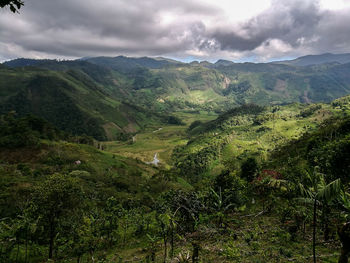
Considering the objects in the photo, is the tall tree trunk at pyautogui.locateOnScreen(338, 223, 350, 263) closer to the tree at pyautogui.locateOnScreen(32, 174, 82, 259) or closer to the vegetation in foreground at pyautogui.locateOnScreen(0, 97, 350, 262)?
the vegetation in foreground at pyautogui.locateOnScreen(0, 97, 350, 262)

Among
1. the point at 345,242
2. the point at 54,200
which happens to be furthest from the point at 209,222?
the point at 54,200

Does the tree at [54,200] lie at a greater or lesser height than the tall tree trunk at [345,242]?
lesser

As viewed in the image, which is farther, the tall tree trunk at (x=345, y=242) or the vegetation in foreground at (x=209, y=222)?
the vegetation in foreground at (x=209, y=222)

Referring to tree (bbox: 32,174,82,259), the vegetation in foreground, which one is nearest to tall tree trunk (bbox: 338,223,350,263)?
the vegetation in foreground

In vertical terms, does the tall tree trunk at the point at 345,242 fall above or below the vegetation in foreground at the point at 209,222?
above

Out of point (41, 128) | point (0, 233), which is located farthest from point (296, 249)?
point (41, 128)

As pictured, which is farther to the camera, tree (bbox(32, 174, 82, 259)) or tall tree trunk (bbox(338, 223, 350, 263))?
tree (bbox(32, 174, 82, 259))

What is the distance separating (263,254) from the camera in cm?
2073

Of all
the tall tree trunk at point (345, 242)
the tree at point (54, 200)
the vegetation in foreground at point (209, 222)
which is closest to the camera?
the tall tree trunk at point (345, 242)

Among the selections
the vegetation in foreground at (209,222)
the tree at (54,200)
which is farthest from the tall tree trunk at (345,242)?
the tree at (54,200)

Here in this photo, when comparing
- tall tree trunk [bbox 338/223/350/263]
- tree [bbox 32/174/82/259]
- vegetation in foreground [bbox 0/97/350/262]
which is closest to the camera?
tall tree trunk [bbox 338/223/350/263]

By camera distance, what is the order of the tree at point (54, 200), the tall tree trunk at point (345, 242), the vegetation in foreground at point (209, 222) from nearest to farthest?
the tall tree trunk at point (345, 242) < the vegetation in foreground at point (209, 222) < the tree at point (54, 200)

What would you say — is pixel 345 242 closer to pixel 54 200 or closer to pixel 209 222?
pixel 209 222

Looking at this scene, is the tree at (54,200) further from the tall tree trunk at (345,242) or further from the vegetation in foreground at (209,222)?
the tall tree trunk at (345,242)
